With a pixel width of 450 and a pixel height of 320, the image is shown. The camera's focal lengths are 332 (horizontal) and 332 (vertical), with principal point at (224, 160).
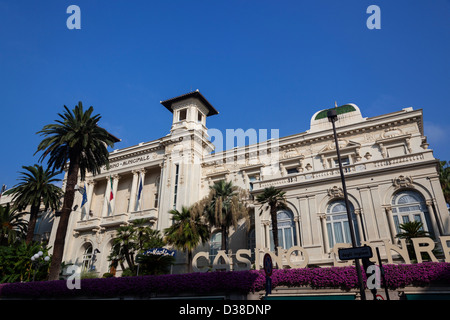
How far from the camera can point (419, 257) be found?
60.5ft

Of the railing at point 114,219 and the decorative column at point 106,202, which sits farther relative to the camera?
the decorative column at point 106,202

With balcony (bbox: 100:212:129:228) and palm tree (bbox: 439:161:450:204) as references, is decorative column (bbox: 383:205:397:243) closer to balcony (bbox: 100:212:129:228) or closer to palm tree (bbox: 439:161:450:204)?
palm tree (bbox: 439:161:450:204)

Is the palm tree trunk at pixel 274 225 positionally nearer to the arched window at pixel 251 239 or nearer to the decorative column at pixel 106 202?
the arched window at pixel 251 239

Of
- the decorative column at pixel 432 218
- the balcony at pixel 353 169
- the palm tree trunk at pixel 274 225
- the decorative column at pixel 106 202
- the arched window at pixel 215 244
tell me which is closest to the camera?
the decorative column at pixel 432 218

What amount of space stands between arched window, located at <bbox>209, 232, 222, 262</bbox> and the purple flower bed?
942 cm

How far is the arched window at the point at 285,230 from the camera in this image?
26.0 m

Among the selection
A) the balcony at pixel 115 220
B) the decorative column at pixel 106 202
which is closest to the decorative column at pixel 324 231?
the balcony at pixel 115 220

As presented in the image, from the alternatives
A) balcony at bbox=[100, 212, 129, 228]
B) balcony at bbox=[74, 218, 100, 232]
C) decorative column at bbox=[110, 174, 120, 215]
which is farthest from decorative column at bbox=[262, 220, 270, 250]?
decorative column at bbox=[110, 174, 120, 215]

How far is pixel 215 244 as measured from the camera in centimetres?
3322

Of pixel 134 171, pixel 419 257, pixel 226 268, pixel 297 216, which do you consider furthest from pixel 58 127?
pixel 419 257

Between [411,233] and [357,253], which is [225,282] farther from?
[357,253]

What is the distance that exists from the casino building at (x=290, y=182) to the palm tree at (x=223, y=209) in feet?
5.00
